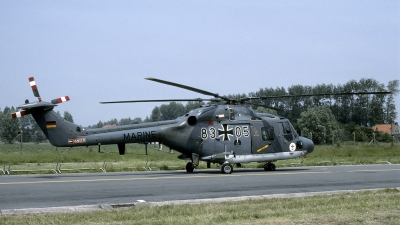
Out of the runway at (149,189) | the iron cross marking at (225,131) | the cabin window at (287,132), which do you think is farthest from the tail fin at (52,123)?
the cabin window at (287,132)

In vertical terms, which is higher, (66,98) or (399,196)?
(66,98)

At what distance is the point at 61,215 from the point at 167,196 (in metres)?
4.13

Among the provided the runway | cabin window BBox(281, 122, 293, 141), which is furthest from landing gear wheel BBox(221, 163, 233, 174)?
the runway

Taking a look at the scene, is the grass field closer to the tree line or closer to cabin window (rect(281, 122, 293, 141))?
cabin window (rect(281, 122, 293, 141))

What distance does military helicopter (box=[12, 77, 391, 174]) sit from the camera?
834 inches

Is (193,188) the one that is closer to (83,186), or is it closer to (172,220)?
(83,186)

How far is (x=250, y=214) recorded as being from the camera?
968 centimetres

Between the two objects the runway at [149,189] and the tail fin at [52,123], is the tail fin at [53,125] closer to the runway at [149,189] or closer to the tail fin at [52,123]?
the tail fin at [52,123]

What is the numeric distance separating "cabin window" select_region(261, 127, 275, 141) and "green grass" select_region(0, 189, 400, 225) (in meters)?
12.2

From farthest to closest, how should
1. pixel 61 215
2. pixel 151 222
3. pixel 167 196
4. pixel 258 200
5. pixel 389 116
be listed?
pixel 389 116 → pixel 167 196 → pixel 258 200 → pixel 61 215 → pixel 151 222

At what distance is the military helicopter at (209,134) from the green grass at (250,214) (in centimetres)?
1022

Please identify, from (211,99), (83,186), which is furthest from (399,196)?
(211,99)

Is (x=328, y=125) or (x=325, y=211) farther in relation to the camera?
(x=328, y=125)

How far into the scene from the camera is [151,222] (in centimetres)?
900
